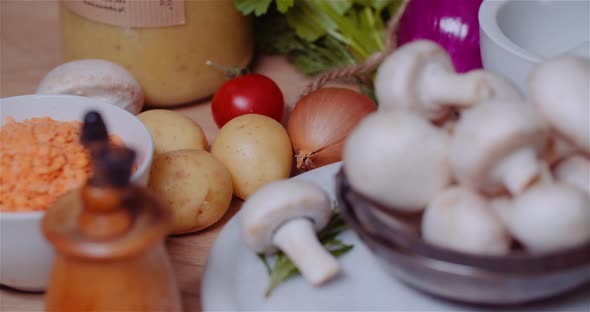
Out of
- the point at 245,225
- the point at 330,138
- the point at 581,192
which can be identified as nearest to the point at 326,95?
the point at 330,138

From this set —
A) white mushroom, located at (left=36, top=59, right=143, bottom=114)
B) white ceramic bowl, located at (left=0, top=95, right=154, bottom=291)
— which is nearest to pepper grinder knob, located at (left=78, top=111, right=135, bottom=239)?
white ceramic bowl, located at (left=0, top=95, right=154, bottom=291)

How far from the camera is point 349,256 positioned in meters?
0.65

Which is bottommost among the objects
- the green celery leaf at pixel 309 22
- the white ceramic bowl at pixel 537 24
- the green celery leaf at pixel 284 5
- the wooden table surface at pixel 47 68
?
the wooden table surface at pixel 47 68

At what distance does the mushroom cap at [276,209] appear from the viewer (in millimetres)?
597

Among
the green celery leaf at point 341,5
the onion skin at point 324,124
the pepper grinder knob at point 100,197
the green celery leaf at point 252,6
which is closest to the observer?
the pepper grinder knob at point 100,197

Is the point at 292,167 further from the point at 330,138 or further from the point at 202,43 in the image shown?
the point at 202,43

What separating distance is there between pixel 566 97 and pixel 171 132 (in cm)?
51

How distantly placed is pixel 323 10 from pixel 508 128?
0.67 m

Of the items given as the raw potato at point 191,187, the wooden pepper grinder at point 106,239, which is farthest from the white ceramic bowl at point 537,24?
the wooden pepper grinder at point 106,239

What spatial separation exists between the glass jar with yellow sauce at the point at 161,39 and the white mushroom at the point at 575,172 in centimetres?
58

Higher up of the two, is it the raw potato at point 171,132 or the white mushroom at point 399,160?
the white mushroom at point 399,160

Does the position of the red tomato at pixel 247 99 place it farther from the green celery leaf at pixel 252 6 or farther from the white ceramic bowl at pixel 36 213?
the white ceramic bowl at pixel 36 213

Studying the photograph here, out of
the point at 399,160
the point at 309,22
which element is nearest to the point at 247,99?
the point at 309,22

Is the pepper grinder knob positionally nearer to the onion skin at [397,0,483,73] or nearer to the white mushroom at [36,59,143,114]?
the white mushroom at [36,59,143,114]
